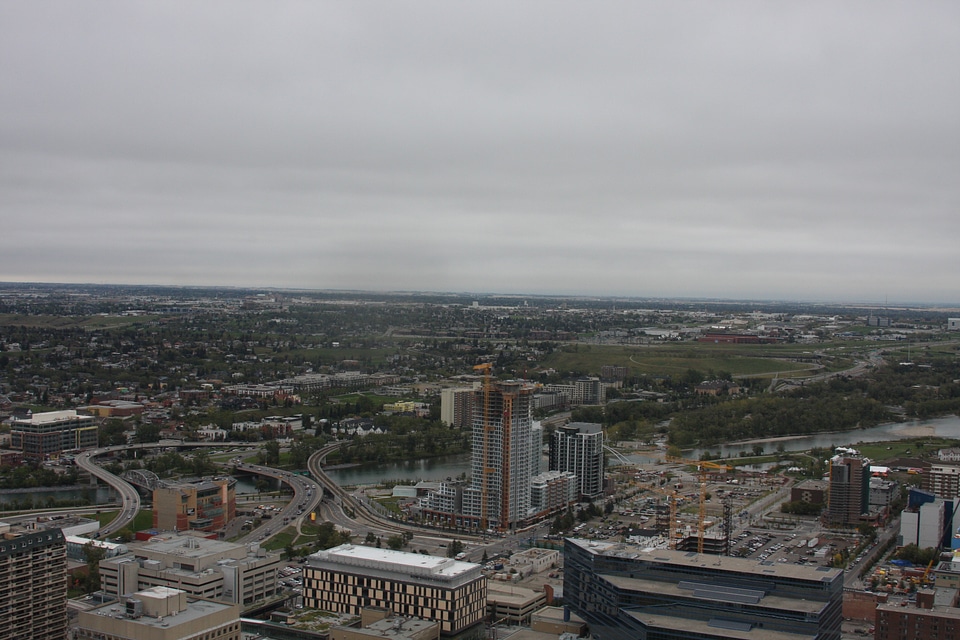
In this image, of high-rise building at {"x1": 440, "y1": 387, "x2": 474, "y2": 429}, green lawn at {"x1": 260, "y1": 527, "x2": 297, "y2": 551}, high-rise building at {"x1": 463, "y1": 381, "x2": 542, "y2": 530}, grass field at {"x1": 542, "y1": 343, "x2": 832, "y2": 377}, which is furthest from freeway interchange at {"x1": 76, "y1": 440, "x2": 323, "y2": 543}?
grass field at {"x1": 542, "y1": 343, "x2": 832, "y2": 377}

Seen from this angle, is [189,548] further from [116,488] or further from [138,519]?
[116,488]

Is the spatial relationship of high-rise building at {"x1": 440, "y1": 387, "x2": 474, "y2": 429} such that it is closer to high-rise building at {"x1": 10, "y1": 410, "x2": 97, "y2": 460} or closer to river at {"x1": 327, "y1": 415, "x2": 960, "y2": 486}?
river at {"x1": 327, "y1": 415, "x2": 960, "y2": 486}

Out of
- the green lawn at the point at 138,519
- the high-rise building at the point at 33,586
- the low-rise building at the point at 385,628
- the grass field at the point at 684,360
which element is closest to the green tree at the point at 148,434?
the green lawn at the point at 138,519

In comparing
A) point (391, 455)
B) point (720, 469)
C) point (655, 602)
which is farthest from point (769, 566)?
point (391, 455)

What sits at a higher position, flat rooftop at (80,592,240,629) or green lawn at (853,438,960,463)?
flat rooftop at (80,592,240,629)

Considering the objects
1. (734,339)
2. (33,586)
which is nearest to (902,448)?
(33,586)

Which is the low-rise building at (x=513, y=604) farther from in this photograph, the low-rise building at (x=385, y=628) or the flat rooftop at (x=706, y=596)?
the flat rooftop at (x=706, y=596)
